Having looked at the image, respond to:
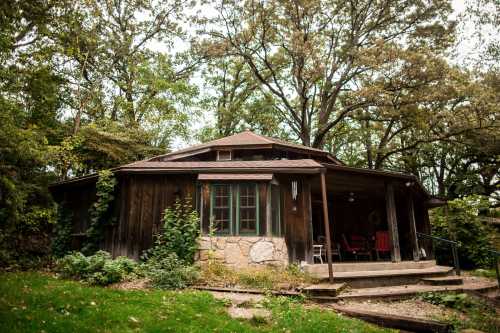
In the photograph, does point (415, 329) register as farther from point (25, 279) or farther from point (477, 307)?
point (25, 279)

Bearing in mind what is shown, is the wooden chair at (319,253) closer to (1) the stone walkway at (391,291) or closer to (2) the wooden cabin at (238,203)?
(2) the wooden cabin at (238,203)

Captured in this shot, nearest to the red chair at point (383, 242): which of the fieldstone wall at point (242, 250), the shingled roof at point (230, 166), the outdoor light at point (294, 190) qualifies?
the outdoor light at point (294, 190)

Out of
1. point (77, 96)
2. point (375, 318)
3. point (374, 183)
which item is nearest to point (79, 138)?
point (77, 96)

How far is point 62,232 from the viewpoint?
13727mm

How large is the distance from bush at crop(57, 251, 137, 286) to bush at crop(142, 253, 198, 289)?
0.65 metres

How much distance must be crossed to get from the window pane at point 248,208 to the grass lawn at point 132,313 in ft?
10.5

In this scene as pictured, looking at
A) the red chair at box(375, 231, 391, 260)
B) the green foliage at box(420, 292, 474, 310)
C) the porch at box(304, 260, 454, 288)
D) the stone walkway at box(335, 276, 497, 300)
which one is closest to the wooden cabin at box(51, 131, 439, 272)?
the porch at box(304, 260, 454, 288)

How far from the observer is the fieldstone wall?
10.8m

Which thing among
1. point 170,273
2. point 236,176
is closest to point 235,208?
point 236,176

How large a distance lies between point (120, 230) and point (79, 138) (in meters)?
6.24

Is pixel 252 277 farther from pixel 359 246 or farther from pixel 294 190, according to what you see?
pixel 359 246

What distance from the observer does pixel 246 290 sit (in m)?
9.05

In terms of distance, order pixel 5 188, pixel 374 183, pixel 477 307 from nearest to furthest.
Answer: pixel 477 307, pixel 5 188, pixel 374 183

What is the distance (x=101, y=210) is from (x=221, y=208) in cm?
385
